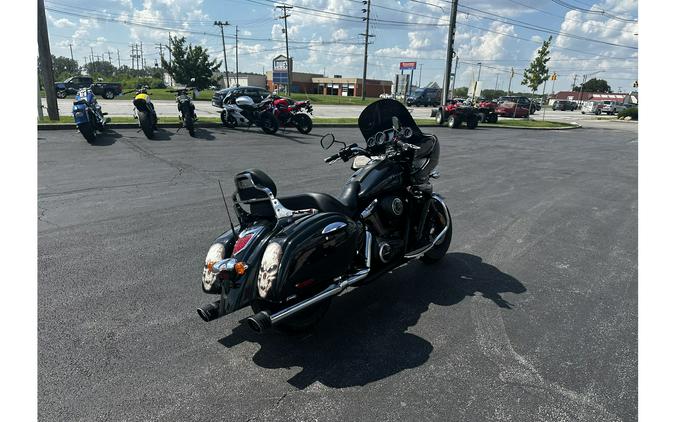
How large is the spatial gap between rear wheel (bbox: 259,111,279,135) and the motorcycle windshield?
33.1 ft

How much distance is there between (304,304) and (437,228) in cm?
219

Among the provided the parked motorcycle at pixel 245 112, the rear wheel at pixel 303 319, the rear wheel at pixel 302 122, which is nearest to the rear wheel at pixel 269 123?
the parked motorcycle at pixel 245 112

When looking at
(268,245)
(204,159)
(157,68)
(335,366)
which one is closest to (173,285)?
(268,245)

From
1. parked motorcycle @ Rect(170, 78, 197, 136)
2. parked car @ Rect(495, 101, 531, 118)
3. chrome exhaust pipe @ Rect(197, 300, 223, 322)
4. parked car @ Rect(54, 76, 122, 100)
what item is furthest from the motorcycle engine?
parked car @ Rect(54, 76, 122, 100)

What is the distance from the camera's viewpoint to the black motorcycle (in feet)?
8.67

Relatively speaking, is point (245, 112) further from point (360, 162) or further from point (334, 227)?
point (334, 227)

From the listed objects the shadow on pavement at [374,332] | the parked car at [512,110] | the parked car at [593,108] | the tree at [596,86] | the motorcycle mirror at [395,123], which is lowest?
the shadow on pavement at [374,332]

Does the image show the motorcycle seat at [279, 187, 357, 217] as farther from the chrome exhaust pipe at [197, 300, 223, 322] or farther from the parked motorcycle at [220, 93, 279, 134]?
the parked motorcycle at [220, 93, 279, 134]

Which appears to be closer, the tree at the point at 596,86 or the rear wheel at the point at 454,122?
the rear wheel at the point at 454,122

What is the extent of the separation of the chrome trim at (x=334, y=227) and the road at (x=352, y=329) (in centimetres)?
85

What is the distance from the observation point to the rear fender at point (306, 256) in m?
2.60

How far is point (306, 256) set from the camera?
2748 millimetres

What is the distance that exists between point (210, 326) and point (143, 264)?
145 cm

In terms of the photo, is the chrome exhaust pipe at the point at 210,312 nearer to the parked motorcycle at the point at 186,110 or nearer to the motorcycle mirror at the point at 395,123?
the motorcycle mirror at the point at 395,123
